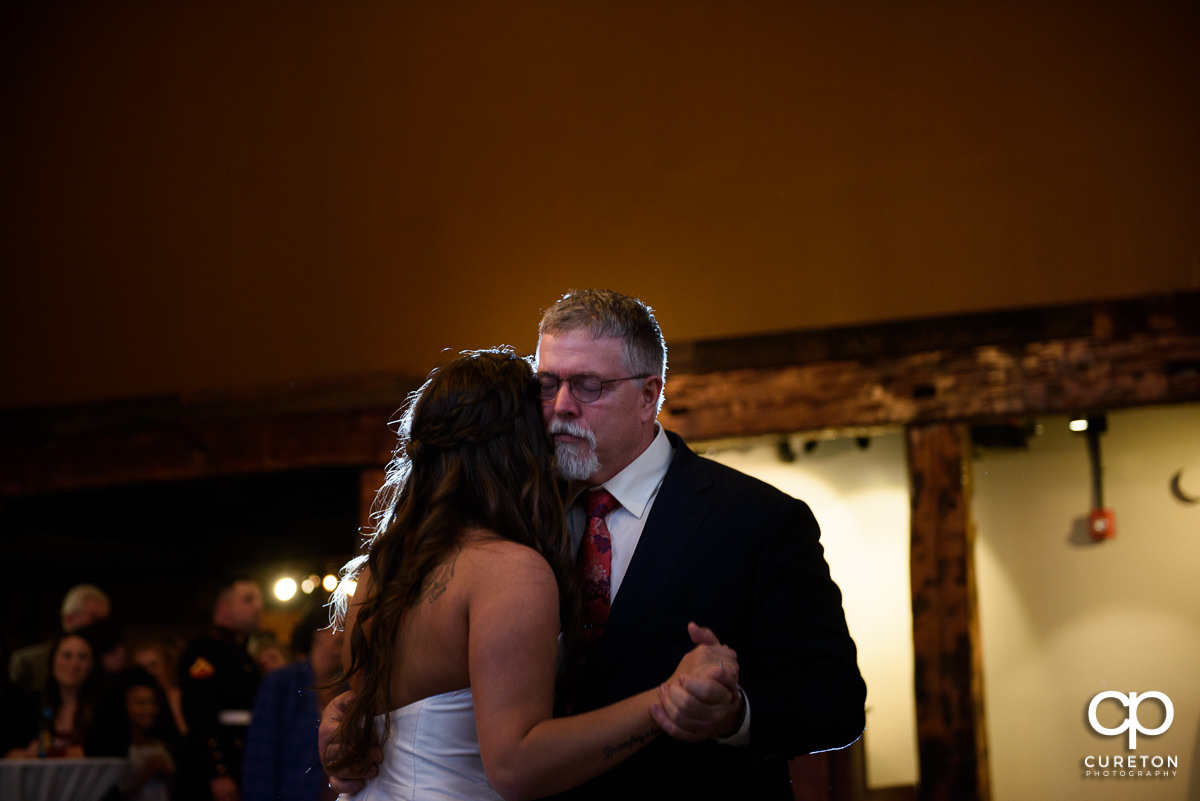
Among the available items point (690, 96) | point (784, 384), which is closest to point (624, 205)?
point (690, 96)

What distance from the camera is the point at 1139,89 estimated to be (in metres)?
5.02

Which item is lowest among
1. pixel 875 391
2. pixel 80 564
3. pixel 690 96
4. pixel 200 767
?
pixel 200 767

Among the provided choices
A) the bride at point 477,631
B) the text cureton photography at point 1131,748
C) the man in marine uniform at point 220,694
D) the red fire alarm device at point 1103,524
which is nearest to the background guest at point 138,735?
the man in marine uniform at point 220,694

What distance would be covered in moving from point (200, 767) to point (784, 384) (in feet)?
10.8

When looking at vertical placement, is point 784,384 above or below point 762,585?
above

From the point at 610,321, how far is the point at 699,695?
35.3 inches

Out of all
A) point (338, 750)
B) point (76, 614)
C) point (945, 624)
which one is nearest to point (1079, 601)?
point (945, 624)

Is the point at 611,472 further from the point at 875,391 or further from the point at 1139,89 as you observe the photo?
the point at 1139,89

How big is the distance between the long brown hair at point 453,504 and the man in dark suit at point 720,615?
0.12 meters

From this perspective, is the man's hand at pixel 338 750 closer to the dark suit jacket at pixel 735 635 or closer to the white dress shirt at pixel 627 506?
the dark suit jacket at pixel 735 635

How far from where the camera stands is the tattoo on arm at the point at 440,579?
70.2 inches

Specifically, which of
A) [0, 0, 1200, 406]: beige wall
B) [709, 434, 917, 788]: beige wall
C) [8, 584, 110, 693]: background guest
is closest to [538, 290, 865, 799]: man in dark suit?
[0, 0, 1200, 406]: beige wall

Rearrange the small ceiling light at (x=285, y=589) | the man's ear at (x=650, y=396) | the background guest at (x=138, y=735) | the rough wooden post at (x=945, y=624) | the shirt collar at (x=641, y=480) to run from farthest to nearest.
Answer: the small ceiling light at (x=285, y=589), the background guest at (x=138, y=735), the rough wooden post at (x=945, y=624), the man's ear at (x=650, y=396), the shirt collar at (x=641, y=480)

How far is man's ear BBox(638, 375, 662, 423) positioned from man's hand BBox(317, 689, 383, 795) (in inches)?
31.7
